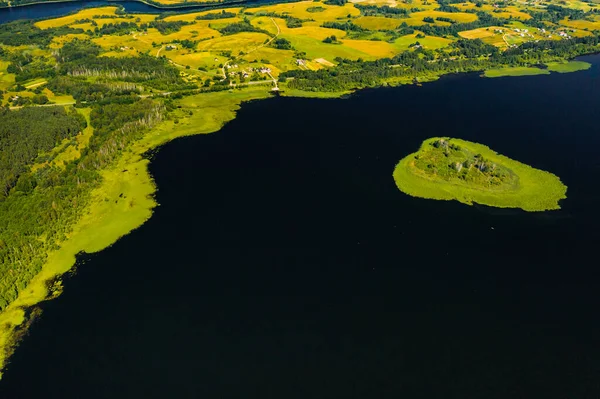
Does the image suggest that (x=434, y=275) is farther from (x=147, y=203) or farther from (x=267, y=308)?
(x=147, y=203)

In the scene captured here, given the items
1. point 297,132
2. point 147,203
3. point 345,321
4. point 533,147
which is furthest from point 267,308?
point 533,147

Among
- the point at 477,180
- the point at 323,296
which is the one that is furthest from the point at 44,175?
the point at 477,180

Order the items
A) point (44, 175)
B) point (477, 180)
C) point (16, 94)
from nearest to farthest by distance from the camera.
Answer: point (477, 180) < point (44, 175) < point (16, 94)

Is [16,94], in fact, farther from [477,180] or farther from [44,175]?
[477,180]

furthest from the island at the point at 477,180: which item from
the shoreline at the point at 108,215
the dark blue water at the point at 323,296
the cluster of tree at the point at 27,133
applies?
the cluster of tree at the point at 27,133

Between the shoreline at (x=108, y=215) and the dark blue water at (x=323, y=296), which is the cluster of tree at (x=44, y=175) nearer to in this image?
the shoreline at (x=108, y=215)
